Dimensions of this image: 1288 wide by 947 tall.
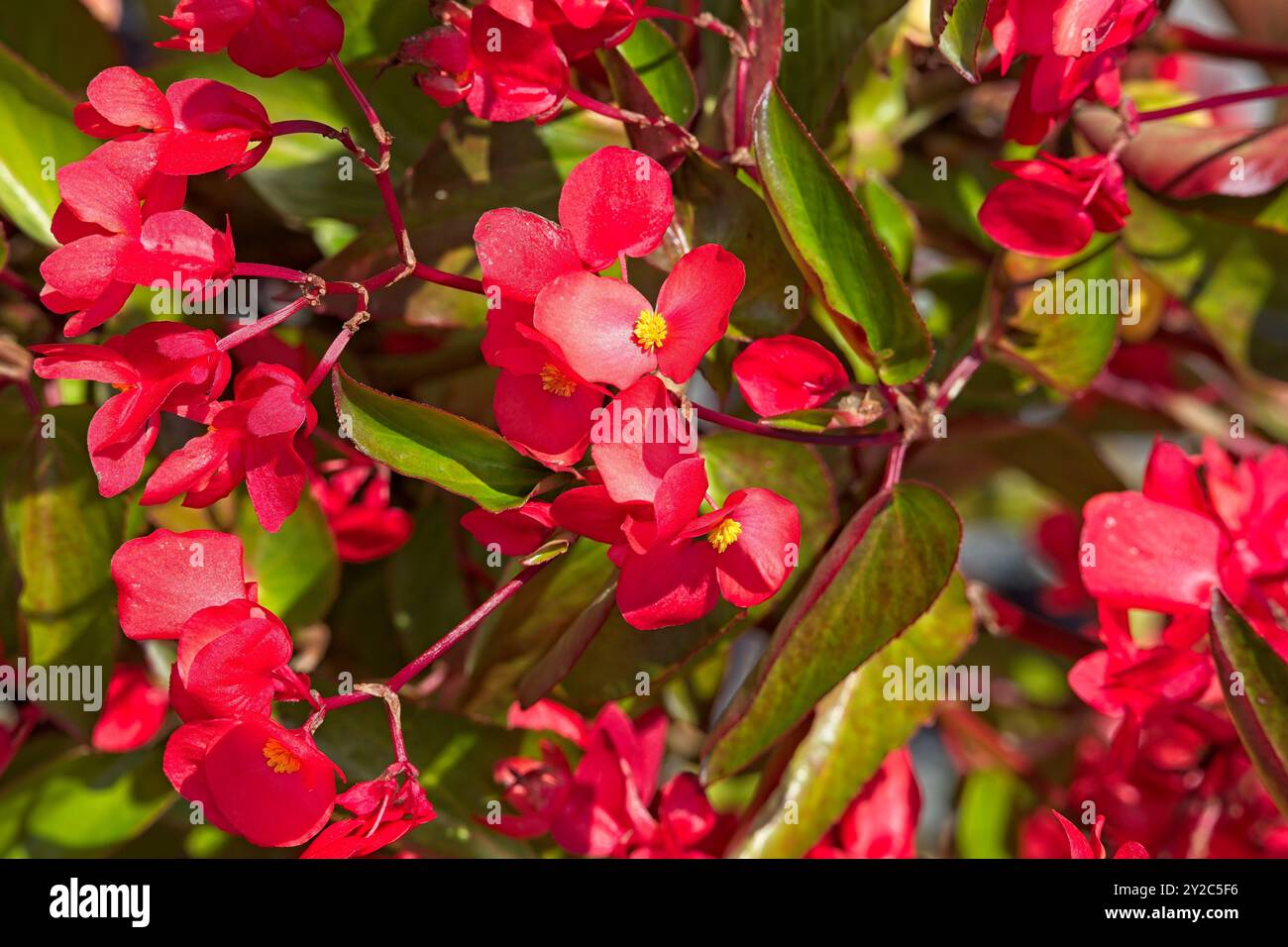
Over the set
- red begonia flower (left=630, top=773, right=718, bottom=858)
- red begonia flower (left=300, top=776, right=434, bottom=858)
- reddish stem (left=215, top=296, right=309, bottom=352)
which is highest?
reddish stem (left=215, top=296, right=309, bottom=352)

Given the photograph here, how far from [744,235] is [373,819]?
0.95 ft

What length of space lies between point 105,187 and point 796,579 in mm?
365

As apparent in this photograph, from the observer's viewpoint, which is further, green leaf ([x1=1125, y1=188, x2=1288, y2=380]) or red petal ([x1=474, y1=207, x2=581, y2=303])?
green leaf ([x1=1125, y1=188, x2=1288, y2=380])

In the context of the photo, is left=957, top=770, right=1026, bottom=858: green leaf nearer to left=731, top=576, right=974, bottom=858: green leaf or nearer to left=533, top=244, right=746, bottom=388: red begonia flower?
left=731, top=576, right=974, bottom=858: green leaf

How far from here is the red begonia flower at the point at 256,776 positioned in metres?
0.43

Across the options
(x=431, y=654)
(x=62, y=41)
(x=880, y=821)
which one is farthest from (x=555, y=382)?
(x=62, y=41)

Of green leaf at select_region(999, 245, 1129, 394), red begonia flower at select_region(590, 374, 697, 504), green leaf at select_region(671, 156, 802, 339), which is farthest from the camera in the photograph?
green leaf at select_region(999, 245, 1129, 394)

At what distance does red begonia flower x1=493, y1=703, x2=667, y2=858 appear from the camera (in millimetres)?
593

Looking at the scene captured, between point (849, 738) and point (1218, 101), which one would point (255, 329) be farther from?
point (1218, 101)

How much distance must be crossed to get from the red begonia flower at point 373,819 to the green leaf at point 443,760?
0.57ft

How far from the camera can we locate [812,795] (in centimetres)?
60

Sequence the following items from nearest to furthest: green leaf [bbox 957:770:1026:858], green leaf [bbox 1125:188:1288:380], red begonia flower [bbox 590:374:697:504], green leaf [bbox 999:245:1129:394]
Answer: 1. red begonia flower [bbox 590:374:697:504]
2. green leaf [bbox 999:245:1129:394]
3. green leaf [bbox 1125:188:1288:380]
4. green leaf [bbox 957:770:1026:858]

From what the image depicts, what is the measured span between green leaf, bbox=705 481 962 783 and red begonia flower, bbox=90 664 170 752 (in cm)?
33

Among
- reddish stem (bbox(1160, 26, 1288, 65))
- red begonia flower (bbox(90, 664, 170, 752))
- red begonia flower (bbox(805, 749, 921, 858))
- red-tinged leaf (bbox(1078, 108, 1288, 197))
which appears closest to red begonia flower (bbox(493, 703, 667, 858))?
red begonia flower (bbox(805, 749, 921, 858))
